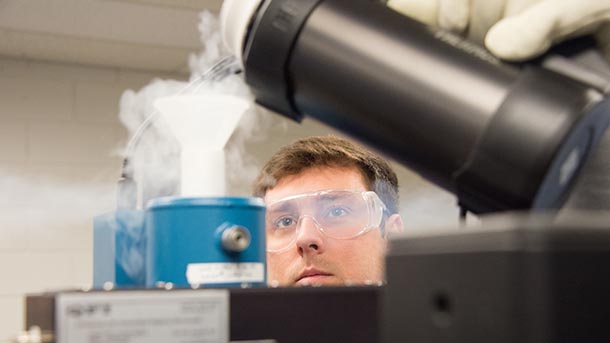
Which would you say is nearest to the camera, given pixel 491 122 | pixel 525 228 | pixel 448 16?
pixel 525 228

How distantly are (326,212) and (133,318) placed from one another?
1172mm

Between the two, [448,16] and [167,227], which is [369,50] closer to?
[448,16]

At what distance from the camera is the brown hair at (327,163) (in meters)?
1.85

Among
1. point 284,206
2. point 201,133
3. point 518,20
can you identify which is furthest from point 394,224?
point 518,20

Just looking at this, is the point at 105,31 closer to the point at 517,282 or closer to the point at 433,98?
the point at 433,98

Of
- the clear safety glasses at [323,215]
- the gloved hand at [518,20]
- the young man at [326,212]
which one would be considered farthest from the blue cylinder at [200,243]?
the clear safety glasses at [323,215]

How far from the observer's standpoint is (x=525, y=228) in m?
0.31

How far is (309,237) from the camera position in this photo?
1594 millimetres

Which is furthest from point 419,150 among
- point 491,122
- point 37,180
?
point 37,180

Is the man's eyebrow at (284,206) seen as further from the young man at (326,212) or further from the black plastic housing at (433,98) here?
the black plastic housing at (433,98)

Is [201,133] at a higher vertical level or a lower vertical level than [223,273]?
higher

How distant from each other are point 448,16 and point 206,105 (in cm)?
26

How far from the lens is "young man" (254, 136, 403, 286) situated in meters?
1.61

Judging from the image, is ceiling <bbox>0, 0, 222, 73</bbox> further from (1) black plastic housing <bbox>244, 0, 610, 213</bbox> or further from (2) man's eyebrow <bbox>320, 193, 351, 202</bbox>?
(1) black plastic housing <bbox>244, 0, 610, 213</bbox>
